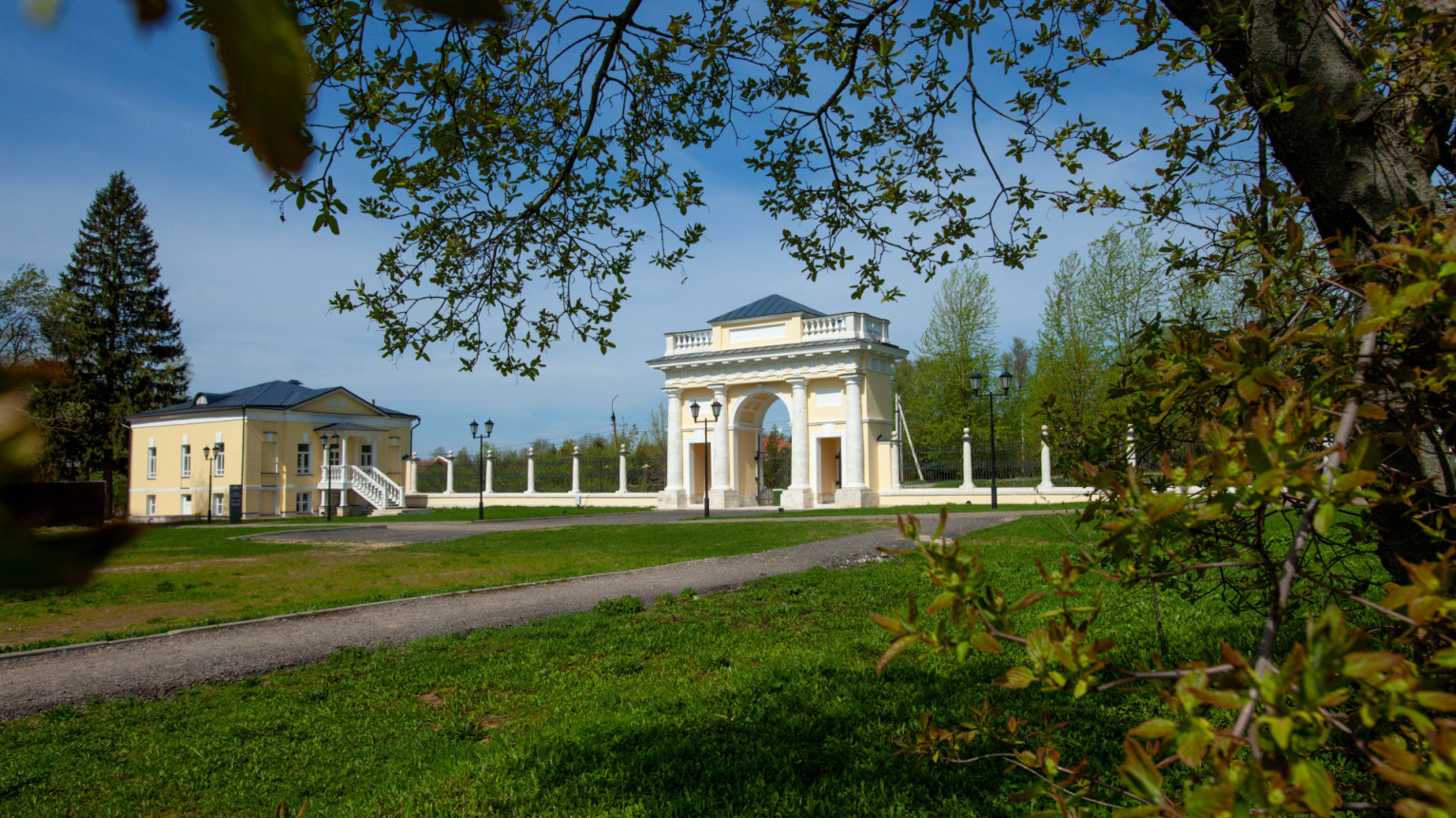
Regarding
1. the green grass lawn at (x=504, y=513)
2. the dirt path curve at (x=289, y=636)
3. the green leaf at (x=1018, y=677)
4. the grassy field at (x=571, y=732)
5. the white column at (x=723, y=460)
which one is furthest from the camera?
the green grass lawn at (x=504, y=513)

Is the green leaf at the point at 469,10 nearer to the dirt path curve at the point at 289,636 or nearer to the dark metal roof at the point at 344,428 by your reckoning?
the dirt path curve at the point at 289,636

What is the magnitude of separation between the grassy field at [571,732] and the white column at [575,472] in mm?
29363

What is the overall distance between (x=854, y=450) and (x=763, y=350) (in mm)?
5097

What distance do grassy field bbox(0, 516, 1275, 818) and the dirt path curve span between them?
43 cm

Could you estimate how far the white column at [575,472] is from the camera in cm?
3569

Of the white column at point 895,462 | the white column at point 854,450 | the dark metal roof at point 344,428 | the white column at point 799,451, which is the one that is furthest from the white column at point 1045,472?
the dark metal roof at point 344,428

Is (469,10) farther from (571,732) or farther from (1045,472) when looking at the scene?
(1045,472)

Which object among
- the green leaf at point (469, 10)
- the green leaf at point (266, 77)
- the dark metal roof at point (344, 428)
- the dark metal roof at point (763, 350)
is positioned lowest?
the green leaf at point (266, 77)

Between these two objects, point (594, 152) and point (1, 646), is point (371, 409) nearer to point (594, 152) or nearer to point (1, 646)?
point (1, 646)

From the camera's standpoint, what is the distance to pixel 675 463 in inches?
1271

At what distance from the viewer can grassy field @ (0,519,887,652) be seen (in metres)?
8.52

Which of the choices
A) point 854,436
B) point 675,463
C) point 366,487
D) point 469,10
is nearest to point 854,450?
point 854,436

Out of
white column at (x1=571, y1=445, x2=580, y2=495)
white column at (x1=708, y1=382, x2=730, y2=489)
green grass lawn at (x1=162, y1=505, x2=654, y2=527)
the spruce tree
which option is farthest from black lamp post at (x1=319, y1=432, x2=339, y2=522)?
the spruce tree

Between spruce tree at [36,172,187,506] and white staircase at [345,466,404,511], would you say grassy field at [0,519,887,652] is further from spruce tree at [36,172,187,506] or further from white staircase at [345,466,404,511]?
white staircase at [345,466,404,511]
